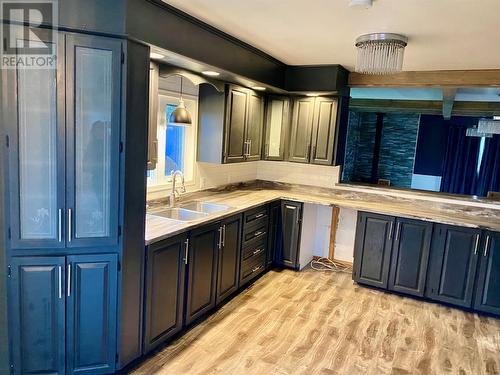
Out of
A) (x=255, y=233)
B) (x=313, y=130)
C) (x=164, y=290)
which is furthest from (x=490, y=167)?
(x=164, y=290)

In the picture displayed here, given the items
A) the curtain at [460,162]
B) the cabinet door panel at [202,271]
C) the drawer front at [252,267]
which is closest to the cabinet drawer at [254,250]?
the drawer front at [252,267]

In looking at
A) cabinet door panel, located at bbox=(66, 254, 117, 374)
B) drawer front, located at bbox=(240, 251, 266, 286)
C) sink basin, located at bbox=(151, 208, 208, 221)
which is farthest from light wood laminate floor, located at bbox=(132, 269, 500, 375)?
sink basin, located at bbox=(151, 208, 208, 221)

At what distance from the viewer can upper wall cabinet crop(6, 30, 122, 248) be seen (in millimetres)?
2012

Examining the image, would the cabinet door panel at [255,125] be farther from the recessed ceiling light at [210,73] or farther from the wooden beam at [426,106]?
the wooden beam at [426,106]

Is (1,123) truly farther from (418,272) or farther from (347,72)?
(418,272)

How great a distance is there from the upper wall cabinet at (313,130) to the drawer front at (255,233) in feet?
3.16

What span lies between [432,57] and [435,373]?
8.55 feet

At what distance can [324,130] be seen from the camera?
4320mm

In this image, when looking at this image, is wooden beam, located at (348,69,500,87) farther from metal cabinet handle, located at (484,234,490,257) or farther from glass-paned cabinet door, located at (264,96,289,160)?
metal cabinet handle, located at (484,234,490,257)

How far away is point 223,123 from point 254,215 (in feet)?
3.22

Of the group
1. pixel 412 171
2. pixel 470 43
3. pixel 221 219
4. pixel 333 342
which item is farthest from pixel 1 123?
pixel 412 171

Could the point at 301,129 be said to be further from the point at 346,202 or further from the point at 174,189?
the point at 174,189

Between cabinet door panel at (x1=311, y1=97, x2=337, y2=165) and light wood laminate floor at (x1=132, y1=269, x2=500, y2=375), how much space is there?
1.50 m

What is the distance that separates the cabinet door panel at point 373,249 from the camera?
13.0 ft
